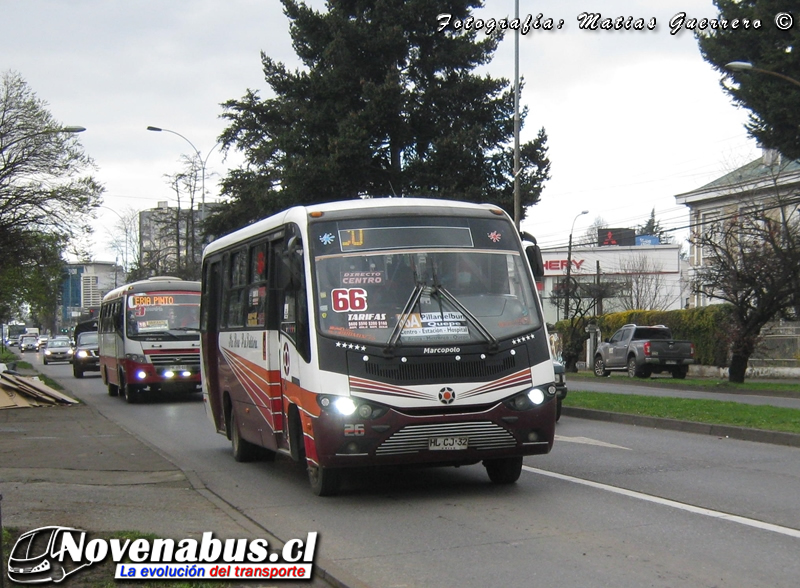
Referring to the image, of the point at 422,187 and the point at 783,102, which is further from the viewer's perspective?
the point at 422,187

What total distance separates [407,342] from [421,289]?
2.02 feet

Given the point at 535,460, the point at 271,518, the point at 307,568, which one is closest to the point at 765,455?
the point at 535,460

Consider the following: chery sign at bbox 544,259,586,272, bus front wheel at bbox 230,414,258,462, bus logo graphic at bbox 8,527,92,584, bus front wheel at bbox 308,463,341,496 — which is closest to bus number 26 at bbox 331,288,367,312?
bus front wheel at bbox 308,463,341,496

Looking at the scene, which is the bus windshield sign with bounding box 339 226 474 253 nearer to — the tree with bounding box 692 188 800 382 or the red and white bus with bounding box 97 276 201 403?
the red and white bus with bounding box 97 276 201 403

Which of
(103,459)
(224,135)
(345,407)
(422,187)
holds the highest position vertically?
(224,135)

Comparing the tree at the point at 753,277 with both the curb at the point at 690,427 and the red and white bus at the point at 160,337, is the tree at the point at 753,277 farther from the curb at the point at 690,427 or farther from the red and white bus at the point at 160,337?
the red and white bus at the point at 160,337

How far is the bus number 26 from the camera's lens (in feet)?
31.8

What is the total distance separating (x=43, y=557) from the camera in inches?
265

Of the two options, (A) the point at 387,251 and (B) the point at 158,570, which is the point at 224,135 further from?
(B) the point at 158,570

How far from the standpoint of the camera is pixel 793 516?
8.51m

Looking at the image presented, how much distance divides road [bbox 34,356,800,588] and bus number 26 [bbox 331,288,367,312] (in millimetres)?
1829

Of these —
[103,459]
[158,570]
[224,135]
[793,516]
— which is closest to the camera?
[158,570]

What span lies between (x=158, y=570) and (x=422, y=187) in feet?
107

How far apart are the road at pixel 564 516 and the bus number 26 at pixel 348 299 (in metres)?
1.83
